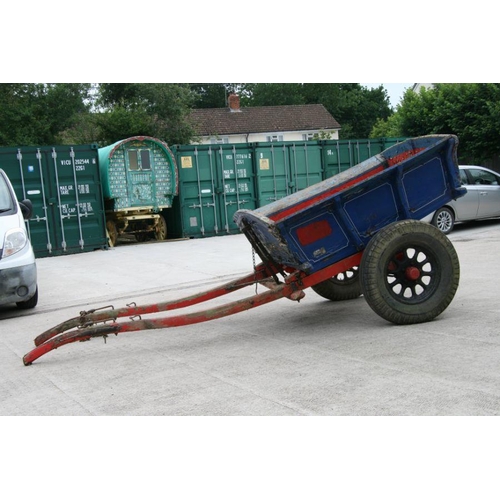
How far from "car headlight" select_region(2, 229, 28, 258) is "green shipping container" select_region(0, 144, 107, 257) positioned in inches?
314

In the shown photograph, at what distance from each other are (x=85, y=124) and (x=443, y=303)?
34.7 metres

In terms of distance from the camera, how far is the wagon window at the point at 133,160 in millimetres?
18406

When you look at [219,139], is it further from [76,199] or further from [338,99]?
[76,199]

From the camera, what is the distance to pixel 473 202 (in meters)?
16.8

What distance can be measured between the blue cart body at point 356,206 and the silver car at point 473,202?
9.52 m

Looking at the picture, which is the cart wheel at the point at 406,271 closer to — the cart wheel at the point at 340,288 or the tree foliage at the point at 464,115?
the cart wheel at the point at 340,288

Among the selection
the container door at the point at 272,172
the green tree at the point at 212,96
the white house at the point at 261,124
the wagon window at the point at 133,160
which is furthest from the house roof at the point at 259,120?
the wagon window at the point at 133,160

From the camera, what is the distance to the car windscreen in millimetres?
9336

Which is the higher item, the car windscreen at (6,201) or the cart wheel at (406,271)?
the car windscreen at (6,201)

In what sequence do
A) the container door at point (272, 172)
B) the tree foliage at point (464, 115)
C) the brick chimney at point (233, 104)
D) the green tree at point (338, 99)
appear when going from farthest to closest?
1. the green tree at point (338, 99)
2. the brick chimney at point (233, 104)
3. the tree foliage at point (464, 115)
4. the container door at point (272, 172)

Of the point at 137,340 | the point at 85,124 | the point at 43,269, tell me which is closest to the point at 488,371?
the point at 137,340

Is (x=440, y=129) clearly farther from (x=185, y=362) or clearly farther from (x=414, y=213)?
(x=185, y=362)

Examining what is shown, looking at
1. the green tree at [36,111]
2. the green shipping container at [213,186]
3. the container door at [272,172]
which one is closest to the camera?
the green shipping container at [213,186]

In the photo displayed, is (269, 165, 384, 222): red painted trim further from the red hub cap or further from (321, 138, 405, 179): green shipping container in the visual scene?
(321, 138, 405, 179): green shipping container
